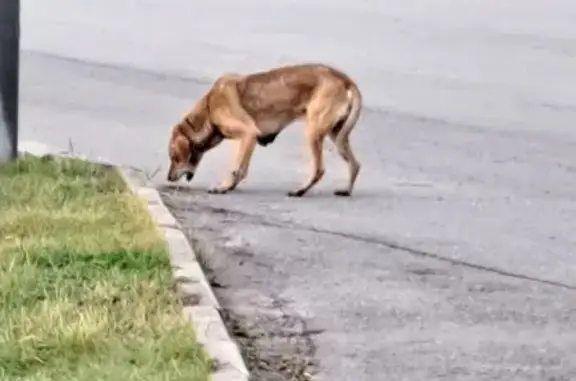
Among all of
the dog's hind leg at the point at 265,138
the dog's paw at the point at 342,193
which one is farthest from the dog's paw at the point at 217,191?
the dog's paw at the point at 342,193

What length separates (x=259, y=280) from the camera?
6473 mm

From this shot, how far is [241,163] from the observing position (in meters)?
8.28

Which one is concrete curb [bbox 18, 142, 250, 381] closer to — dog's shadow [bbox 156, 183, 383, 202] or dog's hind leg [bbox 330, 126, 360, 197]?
dog's shadow [bbox 156, 183, 383, 202]

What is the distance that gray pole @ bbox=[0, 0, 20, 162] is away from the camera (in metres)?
7.86

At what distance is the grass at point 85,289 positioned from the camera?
4.91m

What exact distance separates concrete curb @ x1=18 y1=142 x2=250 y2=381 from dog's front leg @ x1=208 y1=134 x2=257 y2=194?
1.85 feet

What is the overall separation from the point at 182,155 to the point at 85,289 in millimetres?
2741

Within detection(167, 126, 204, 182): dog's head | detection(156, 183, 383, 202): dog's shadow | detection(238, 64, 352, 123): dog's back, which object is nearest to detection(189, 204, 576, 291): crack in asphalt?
detection(156, 183, 383, 202): dog's shadow

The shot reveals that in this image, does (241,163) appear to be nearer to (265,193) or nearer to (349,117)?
(265,193)

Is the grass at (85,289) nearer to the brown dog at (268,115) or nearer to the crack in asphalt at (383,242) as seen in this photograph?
the crack in asphalt at (383,242)

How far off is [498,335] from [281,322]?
0.93 m

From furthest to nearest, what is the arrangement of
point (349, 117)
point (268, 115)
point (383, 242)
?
point (268, 115)
point (349, 117)
point (383, 242)

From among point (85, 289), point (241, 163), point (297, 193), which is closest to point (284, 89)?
point (241, 163)

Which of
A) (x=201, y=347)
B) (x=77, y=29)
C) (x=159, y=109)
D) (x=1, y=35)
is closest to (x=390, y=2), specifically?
(x=77, y=29)
